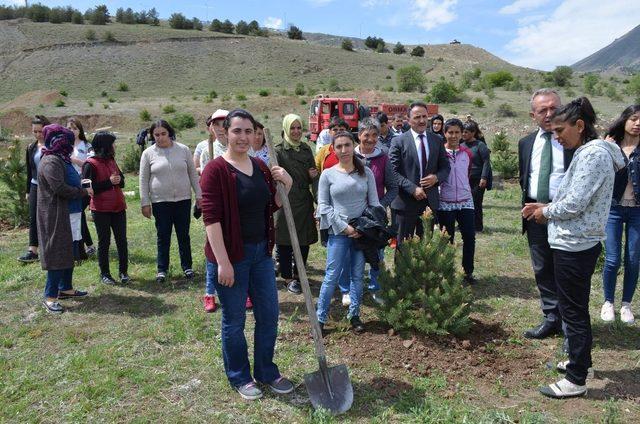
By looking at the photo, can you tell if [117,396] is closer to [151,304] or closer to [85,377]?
[85,377]

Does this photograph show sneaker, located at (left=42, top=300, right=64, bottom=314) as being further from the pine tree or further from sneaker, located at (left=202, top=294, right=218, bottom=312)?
the pine tree

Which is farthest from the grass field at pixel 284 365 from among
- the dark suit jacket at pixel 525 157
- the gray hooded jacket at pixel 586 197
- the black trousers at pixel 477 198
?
the black trousers at pixel 477 198

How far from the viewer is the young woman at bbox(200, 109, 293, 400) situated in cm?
299

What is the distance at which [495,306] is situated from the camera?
4.97m

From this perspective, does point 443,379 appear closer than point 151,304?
Yes

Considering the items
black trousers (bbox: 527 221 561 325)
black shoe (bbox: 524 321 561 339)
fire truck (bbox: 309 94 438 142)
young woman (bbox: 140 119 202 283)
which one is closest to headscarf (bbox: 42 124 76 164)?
young woman (bbox: 140 119 202 283)

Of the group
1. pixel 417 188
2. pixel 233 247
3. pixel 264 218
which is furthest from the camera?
pixel 417 188

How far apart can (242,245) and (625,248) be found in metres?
3.52

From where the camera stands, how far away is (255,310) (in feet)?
11.1

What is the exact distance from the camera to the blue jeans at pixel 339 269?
412 centimetres

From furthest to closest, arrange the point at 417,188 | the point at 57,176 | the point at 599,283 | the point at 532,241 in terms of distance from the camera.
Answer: the point at 599,283 < the point at 417,188 < the point at 57,176 < the point at 532,241

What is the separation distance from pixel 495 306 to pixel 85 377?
382 centimetres

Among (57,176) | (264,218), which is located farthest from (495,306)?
(57,176)

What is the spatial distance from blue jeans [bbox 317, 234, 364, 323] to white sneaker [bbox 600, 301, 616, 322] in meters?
2.28
